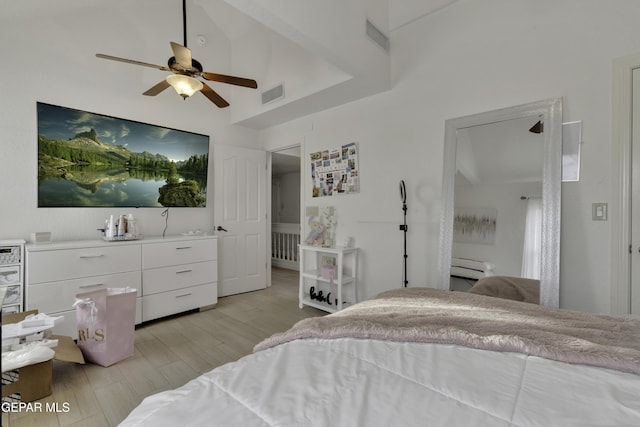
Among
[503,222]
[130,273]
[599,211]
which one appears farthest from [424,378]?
[130,273]

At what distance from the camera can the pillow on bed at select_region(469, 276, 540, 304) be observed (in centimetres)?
211

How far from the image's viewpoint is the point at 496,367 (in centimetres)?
88

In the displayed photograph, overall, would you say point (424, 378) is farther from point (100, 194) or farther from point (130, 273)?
point (100, 194)

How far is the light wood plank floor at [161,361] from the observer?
66.7 inches

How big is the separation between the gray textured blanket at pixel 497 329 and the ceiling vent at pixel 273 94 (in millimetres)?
2701

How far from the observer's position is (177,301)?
10.3 feet

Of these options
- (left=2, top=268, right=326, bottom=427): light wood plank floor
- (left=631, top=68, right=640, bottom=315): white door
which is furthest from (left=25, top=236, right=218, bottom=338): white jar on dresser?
(left=631, top=68, right=640, bottom=315): white door

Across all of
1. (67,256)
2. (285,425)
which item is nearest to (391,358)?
(285,425)

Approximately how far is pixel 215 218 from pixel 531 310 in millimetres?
3393

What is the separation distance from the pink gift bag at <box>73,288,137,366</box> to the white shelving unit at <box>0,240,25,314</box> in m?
0.54

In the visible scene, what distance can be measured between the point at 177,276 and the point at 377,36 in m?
3.12

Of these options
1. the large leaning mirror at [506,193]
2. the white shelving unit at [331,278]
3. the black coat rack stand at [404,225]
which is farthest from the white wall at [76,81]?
the large leaning mirror at [506,193]

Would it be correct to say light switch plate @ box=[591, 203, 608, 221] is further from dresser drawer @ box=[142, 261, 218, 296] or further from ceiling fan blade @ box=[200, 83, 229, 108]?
dresser drawer @ box=[142, 261, 218, 296]

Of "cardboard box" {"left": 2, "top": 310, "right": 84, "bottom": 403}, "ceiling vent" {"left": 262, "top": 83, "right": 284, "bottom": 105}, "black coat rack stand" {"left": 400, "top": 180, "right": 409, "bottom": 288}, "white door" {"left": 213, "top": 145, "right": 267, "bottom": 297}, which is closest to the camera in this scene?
"cardboard box" {"left": 2, "top": 310, "right": 84, "bottom": 403}
